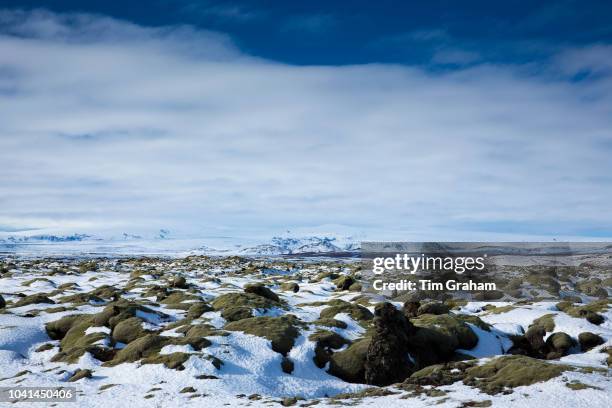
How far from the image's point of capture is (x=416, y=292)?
3529 inches

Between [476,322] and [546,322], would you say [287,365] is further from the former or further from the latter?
[546,322]

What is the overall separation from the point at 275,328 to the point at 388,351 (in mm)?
12768

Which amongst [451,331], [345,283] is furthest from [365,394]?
[345,283]

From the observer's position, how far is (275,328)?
47.8 meters

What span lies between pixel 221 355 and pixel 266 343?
4.97m

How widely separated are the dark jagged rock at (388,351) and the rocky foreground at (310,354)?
0.31 ft

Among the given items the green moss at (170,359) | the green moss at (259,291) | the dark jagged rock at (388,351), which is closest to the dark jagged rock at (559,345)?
the dark jagged rock at (388,351)

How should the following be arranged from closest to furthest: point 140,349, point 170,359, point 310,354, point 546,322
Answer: point 170,359, point 140,349, point 310,354, point 546,322

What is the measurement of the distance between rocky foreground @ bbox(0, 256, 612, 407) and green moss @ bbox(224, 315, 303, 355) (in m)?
0.14

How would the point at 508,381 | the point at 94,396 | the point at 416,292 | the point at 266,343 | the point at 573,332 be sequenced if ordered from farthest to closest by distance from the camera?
the point at 416,292 < the point at 573,332 < the point at 266,343 < the point at 94,396 < the point at 508,381

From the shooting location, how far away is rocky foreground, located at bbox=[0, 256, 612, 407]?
103 ft

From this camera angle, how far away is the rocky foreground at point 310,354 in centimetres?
3145

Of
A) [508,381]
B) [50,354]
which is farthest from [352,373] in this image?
[50,354]

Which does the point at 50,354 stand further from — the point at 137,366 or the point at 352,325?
the point at 352,325
